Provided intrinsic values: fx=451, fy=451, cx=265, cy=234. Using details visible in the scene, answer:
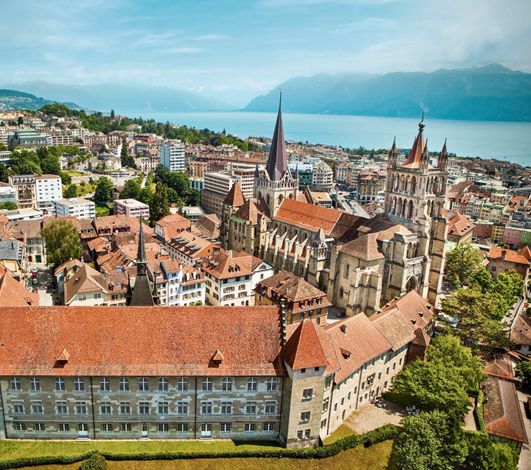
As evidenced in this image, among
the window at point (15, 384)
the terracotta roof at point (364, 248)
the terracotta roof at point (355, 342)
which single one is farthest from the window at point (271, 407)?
the terracotta roof at point (364, 248)

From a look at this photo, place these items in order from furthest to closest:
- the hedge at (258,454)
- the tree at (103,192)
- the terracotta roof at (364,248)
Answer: the tree at (103,192) → the terracotta roof at (364,248) → the hedge at (258,454)

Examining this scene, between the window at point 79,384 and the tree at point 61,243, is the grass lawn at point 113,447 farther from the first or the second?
the tree at point 61,243

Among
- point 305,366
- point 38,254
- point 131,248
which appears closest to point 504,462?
point 305,366

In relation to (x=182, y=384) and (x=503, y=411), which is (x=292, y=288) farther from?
(x=503, y=411)

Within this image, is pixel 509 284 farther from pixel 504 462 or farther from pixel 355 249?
pixel 504 462

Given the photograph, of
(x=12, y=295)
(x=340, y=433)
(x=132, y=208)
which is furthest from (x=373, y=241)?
(x=132, y=208)

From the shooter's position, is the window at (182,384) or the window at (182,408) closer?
the window at (182,384)

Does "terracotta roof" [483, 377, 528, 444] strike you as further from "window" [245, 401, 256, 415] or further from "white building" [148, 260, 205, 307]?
"white building" [148, 260, 205, 307]
